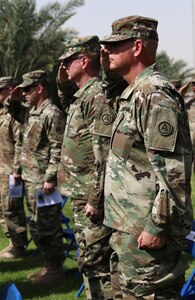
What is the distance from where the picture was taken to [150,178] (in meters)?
3.01

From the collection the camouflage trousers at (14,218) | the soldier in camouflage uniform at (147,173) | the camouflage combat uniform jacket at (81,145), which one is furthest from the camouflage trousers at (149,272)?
the camouflage trousers at (14,218)

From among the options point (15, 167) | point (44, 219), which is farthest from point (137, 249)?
→ point (15, 167)

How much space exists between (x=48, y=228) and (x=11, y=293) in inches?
122

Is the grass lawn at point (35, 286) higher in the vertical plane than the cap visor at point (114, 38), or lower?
lower

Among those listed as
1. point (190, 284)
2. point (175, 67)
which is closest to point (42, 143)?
point (190, 284)

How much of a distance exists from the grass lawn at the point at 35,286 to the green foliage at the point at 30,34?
38.7 feet

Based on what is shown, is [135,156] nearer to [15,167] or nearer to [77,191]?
[77,191]

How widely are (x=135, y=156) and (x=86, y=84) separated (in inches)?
60.7

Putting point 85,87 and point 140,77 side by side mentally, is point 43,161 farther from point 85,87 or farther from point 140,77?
point 140,77

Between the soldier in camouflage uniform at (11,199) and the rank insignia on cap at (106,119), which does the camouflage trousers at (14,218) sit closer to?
the soldier in camouflage uniform at (11,199)

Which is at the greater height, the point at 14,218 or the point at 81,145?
the point at 81,145

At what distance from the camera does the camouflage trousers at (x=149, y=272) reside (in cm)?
303

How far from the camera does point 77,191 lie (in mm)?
4480

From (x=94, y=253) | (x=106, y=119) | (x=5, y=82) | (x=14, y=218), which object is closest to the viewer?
(x=106, y=119)
